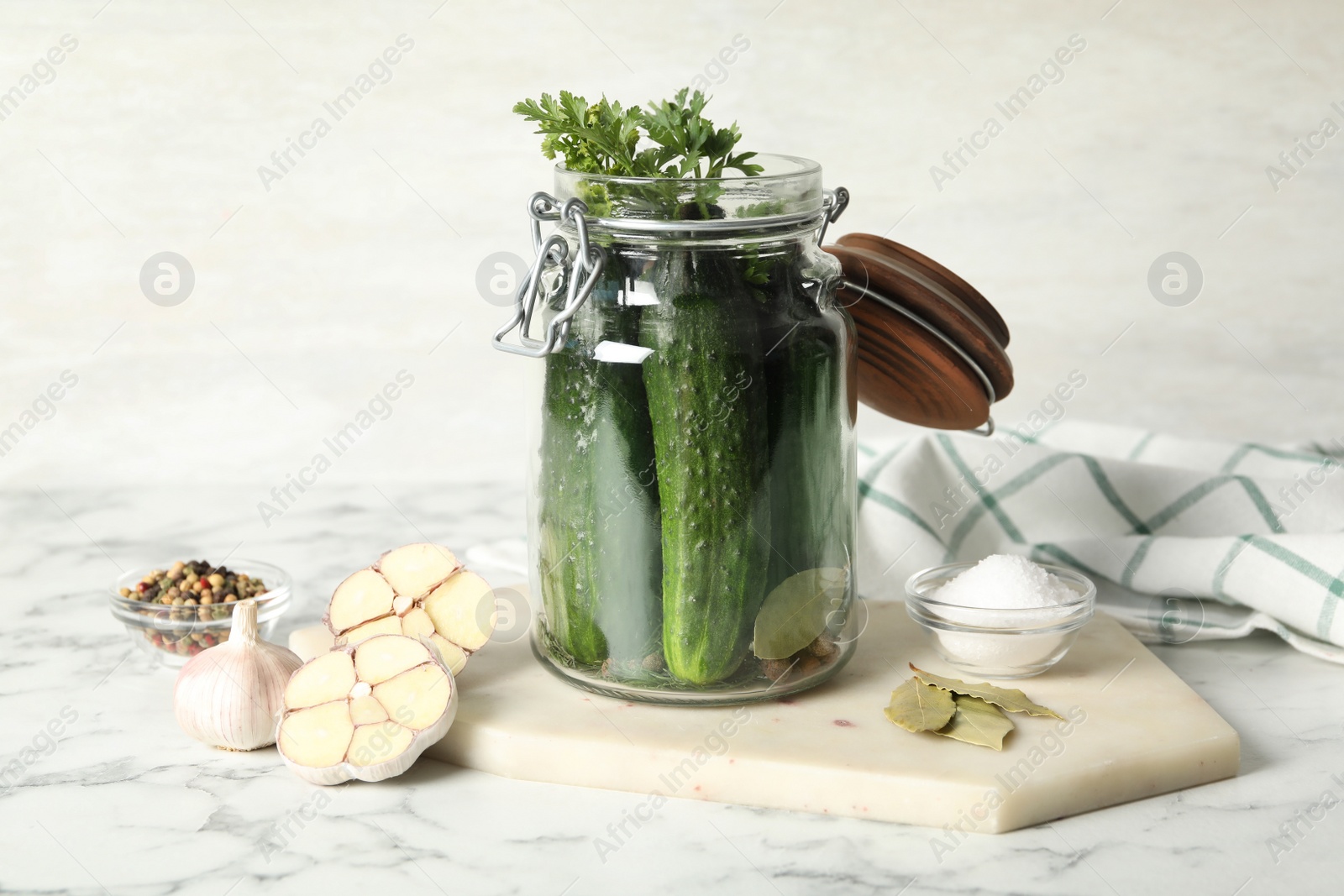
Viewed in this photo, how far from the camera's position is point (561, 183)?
1.12m

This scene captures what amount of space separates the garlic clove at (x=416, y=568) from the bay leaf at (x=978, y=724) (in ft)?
1.59

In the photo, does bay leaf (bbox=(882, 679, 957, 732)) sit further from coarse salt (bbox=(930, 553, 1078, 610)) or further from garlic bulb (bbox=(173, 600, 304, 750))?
garlic bulb (bbox=(173, 600, 304, 750))

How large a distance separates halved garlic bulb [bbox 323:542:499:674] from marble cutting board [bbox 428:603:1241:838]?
0.05 meters

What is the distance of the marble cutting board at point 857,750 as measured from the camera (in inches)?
40.0

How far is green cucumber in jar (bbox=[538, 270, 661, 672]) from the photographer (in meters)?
1.10

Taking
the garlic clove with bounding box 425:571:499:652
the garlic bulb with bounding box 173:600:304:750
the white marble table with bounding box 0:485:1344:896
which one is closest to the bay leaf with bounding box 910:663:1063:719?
the white marble table with bounding box 0:485:1344:896

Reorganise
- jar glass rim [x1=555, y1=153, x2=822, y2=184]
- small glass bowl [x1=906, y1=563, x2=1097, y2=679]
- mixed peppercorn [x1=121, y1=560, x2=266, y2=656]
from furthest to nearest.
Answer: mixed peppercorn [x1=121, y1=560, x2=266, y2=656]
small glass bowl [x1=906, y1=563, x2=1097, y2=679]
jar glass rim [x1=555, y1=153, x2=822, y2=184]

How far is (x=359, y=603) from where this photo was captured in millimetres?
1228

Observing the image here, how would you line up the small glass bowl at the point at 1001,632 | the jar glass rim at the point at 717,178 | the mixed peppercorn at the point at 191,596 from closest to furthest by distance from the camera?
the jar glass rim at the point at 717,178, the small glass bowl at the point at 1001,632, the mixed peppercorn at the point at 191,596

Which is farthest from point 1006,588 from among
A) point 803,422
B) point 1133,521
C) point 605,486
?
point 1133,521

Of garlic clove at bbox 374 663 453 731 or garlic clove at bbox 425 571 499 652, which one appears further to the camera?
garlic clove at bbox 425 571 499 652

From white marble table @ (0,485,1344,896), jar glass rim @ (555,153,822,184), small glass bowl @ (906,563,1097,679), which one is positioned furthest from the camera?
small glass bowl @ (906,563,1097,679)

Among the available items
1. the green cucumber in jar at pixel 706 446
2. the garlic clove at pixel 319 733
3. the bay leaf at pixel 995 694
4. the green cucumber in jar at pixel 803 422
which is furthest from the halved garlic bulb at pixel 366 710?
the bay leaf at pixel 995 694

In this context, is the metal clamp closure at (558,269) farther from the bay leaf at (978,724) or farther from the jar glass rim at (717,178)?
the bay leaf at (978,724)
